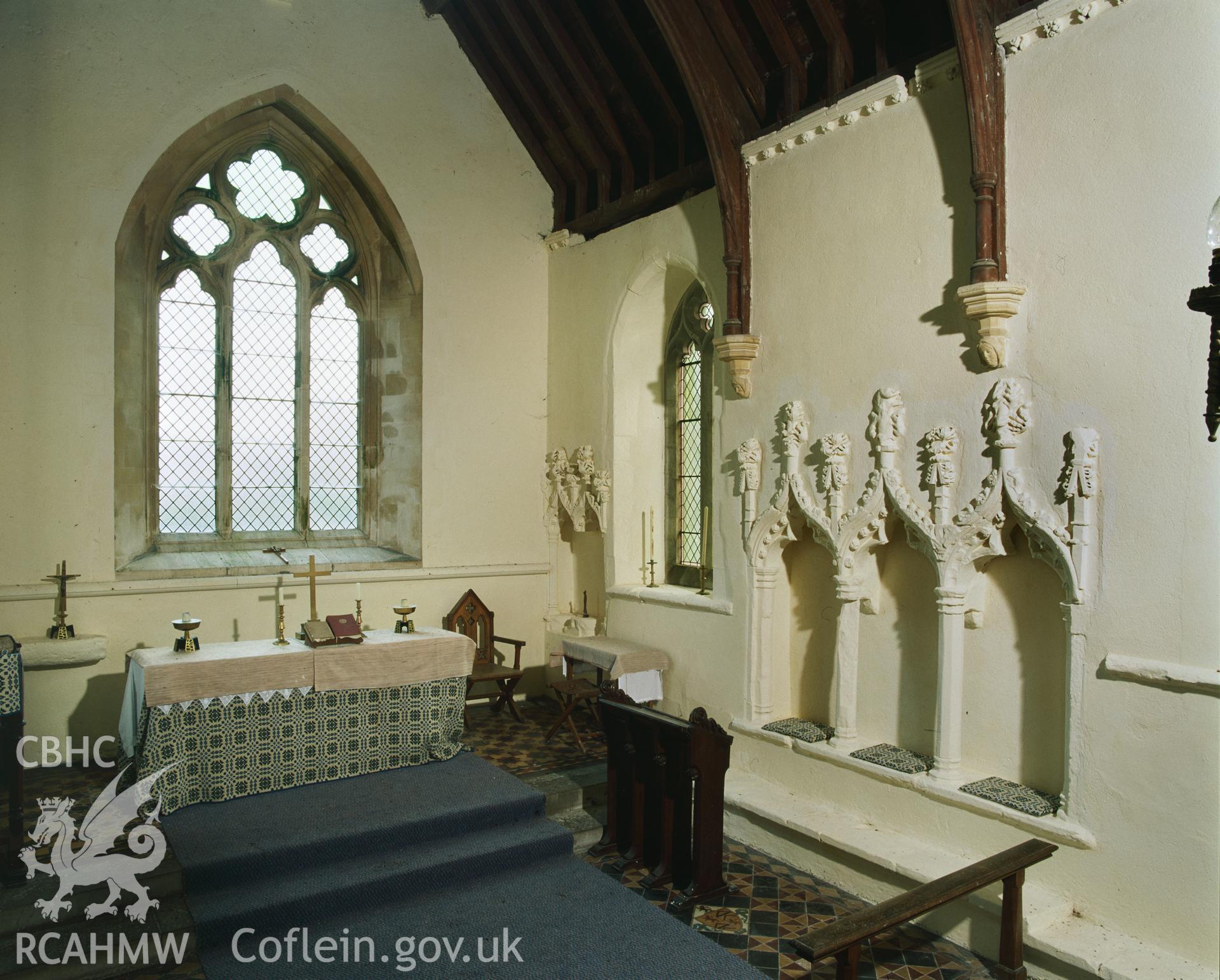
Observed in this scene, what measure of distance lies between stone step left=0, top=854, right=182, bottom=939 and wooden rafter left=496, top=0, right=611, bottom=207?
21.0ft

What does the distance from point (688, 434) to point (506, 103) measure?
3.72m

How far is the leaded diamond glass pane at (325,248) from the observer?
8.84m

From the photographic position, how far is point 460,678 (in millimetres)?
6969

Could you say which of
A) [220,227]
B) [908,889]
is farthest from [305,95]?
[908,889]

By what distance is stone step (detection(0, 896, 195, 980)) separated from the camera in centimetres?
429

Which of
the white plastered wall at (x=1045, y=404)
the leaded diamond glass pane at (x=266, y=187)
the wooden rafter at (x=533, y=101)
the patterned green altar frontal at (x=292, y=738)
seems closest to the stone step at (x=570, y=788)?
the patterned green altar frontal at (x=292, y=738)

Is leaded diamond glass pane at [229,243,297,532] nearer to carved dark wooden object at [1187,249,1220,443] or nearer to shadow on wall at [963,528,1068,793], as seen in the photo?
shadow on wall at [963,528,1068,793]

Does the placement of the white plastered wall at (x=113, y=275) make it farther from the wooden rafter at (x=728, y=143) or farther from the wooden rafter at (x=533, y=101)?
the wooden rafter at (x=728, y=143)

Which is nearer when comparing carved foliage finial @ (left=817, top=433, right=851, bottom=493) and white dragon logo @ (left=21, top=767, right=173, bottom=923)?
white dragon logo @ (left=21, top=767, right=173, bottom=923)

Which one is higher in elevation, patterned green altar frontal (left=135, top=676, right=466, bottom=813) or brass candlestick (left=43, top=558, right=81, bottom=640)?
brass candlestick (left=43, top=558, right=81, bottom=640)

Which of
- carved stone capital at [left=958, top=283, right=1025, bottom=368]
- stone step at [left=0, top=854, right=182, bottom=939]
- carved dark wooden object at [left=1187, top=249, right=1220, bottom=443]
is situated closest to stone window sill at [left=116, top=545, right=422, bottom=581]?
stone step at [left=0, top=854, right=182, bottom=939]

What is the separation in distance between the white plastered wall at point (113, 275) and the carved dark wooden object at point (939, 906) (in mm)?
5620

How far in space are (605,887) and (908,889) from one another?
1664mm

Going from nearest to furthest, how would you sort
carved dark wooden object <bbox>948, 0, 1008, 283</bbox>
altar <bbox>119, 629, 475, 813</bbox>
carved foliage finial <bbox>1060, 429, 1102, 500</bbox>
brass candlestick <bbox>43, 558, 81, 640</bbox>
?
carved foliage finial <bbox>1060, 429, 1102, 500</bbox>, carved dark wooden object <bbox>948, 0, 1008, 283</bbox>, altar <bbox>119, 629, 475, 813</bbox>, brass candlestick <bbox>43, 558, 81, 640</bbox>
